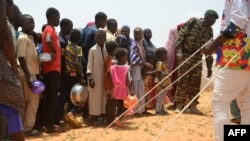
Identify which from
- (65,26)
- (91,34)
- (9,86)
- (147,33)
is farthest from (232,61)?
(147,33)

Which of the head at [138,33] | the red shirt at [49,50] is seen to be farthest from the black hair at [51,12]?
the head at [138,33]

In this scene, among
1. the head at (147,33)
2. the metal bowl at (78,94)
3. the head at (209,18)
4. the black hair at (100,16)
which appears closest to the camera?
the metal bowl at (78,94)

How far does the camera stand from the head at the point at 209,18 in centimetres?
744

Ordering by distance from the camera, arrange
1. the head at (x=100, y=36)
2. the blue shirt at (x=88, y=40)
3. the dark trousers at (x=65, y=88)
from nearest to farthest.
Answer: the head at (x=100, y=36), the dark trousers at (x=65, y=88), the blue shirt at (x=88, y=40)

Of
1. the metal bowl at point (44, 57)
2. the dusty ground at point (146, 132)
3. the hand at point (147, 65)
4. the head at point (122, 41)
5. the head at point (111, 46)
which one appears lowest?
the dusty ground at point (146, 132)

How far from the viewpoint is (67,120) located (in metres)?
6.61

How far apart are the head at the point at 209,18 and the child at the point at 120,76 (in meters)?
2.21

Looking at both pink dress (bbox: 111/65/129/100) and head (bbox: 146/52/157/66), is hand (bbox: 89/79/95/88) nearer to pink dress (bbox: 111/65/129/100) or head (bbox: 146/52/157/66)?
pink dress (bbox: 111/65/129/100)

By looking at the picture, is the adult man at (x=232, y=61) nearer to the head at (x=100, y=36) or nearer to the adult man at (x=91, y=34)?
the head at (x=100, y=36)

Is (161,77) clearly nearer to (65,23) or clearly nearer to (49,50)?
(65,23)

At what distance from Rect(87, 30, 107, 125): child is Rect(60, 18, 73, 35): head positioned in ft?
2.29

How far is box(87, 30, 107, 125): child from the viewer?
6.42 metres

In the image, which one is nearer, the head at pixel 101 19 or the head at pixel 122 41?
the head at pixel 101 19

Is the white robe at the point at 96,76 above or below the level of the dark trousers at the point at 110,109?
above
